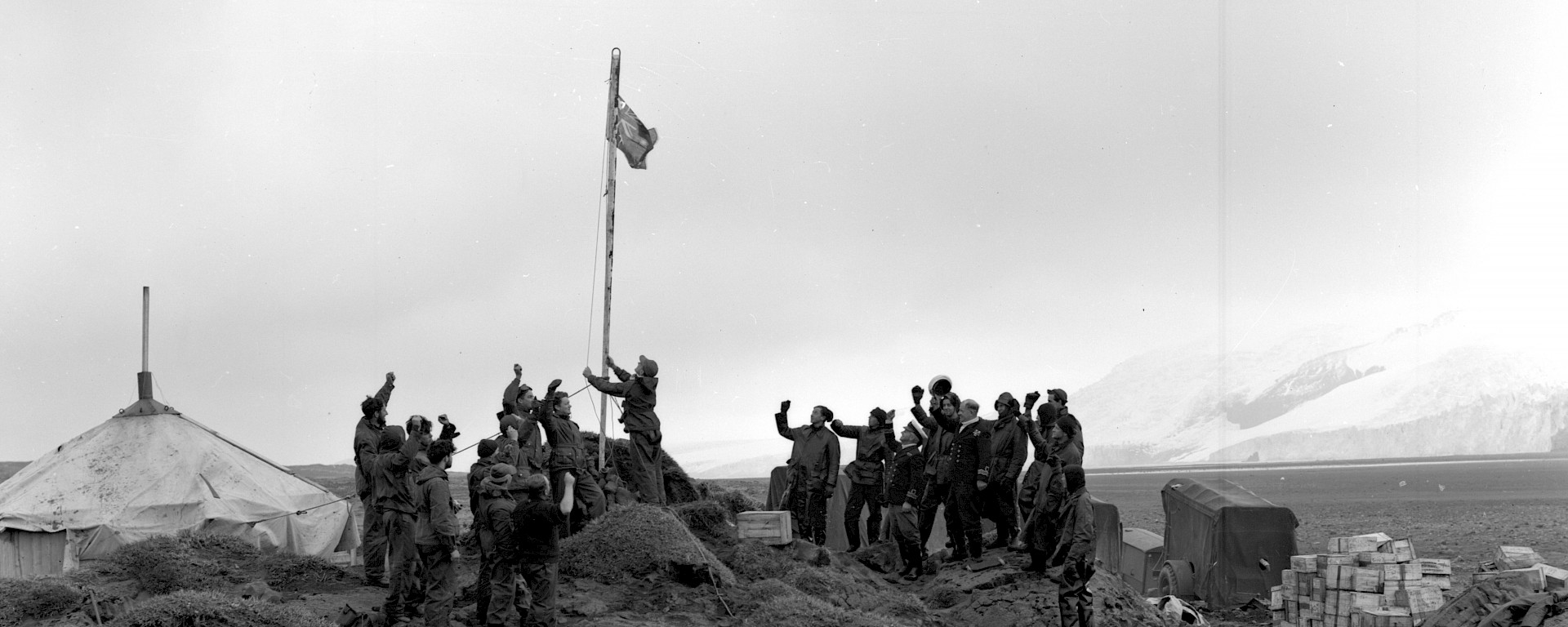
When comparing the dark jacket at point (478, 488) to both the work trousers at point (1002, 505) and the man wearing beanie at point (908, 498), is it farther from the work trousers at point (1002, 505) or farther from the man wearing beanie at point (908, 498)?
the work trousers at point (1002, 505)

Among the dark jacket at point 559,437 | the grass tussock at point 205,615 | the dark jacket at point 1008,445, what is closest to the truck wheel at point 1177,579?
the dark jacket at point 1008,445

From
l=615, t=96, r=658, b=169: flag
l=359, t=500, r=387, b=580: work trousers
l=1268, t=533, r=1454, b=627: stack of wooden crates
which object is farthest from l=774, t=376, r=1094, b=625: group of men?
l=359, t=500, r=387, b=580: work trousers

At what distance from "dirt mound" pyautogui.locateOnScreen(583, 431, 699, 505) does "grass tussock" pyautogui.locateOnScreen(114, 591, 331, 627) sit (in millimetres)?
6056

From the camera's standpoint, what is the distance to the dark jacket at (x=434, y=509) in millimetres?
10914

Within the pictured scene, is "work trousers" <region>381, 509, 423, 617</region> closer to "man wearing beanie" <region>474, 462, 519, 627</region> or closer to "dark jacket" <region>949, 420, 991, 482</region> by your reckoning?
"man wearing beanie" <region>474, 462, 519, 627</region>

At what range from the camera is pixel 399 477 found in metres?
11.5

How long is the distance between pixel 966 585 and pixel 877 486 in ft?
7.05

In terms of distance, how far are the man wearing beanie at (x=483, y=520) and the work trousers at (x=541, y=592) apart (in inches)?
14.3

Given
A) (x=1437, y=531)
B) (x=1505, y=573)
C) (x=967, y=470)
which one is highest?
(x=967, y=470)

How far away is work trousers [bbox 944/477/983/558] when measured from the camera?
548 inches

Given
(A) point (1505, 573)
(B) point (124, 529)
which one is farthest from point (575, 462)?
(A) point (1505, 573)

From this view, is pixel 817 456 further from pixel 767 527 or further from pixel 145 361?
pixel 145 361

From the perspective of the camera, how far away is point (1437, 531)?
2959 cm

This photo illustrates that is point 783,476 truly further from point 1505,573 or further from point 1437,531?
point 1437,531
